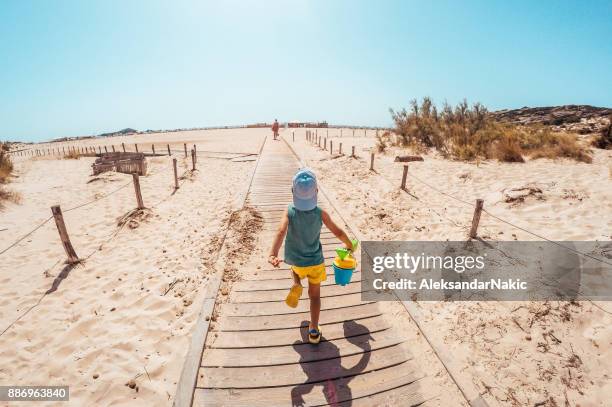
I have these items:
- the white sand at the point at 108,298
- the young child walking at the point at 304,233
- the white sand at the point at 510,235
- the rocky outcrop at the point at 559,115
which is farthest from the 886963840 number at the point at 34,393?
the rocky outcrop at the point at 559,115

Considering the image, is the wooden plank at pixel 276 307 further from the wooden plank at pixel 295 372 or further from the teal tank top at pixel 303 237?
the teal tank top at pixel 303 237

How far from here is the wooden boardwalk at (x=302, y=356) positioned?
3.00 m

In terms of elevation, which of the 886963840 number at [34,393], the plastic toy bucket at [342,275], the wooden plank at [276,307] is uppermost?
the plastic toy bucket at [342,275]

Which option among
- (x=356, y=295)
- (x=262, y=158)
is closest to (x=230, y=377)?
(x=356, y=295)

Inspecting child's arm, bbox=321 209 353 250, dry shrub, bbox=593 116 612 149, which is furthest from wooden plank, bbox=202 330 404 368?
dry shrub, bbox=593 116 612 149

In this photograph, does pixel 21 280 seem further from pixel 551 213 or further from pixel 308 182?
pixel 551 213

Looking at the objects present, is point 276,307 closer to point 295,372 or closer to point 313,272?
point 295,372

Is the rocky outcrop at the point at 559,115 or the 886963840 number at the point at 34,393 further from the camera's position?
the rocky outcrop at the point at 559,115

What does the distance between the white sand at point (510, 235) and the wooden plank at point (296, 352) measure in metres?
0.79

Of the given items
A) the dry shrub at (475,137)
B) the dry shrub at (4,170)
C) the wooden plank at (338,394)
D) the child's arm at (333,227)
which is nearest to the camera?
the wooden plank at (338,394)

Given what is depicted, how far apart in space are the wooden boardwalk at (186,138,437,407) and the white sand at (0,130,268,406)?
0.53 m

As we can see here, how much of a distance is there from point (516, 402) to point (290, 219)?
294 centimetres

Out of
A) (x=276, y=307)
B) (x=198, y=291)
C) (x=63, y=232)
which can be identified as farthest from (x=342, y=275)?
(x=63, y=232)

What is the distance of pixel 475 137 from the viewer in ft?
47.3
